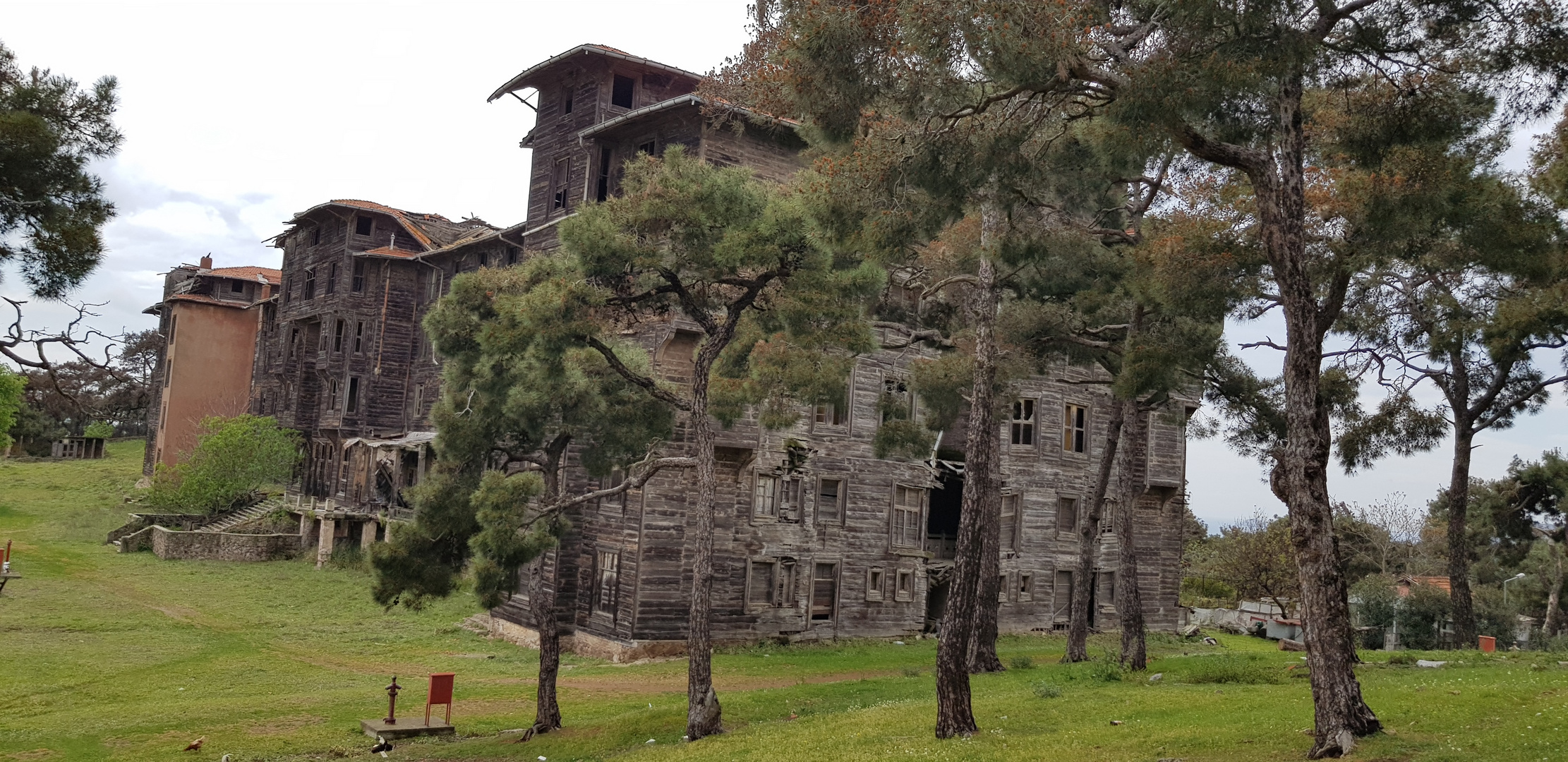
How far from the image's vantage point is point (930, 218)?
46.4 feet

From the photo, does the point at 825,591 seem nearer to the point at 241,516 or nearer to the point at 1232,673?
the point at 1232,673

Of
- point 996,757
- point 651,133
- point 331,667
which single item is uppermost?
point 651,133

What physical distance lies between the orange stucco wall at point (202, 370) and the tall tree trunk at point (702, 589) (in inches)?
1965

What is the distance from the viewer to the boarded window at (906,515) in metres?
32.6

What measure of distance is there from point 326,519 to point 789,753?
35.1 meters

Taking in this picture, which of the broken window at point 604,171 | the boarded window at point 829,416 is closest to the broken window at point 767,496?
the boarded window at point 829,416

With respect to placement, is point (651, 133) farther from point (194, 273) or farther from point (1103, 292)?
point (194, 273)

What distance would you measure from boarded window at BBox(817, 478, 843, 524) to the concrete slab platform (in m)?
13.7

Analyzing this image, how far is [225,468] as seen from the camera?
49031mm

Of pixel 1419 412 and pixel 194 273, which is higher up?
pixel 194 273

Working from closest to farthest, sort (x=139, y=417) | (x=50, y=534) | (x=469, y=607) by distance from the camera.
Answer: (x=469, y=607)
(x=50, y=534)
(x=139, y=417)

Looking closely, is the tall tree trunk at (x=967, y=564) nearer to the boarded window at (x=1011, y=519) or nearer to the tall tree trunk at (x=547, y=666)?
the tall tree trunk at (x=547, y=666)

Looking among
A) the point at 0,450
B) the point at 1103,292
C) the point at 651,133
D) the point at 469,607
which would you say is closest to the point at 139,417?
the point at 0,450

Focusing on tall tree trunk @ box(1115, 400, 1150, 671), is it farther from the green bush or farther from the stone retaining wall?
the green bush
